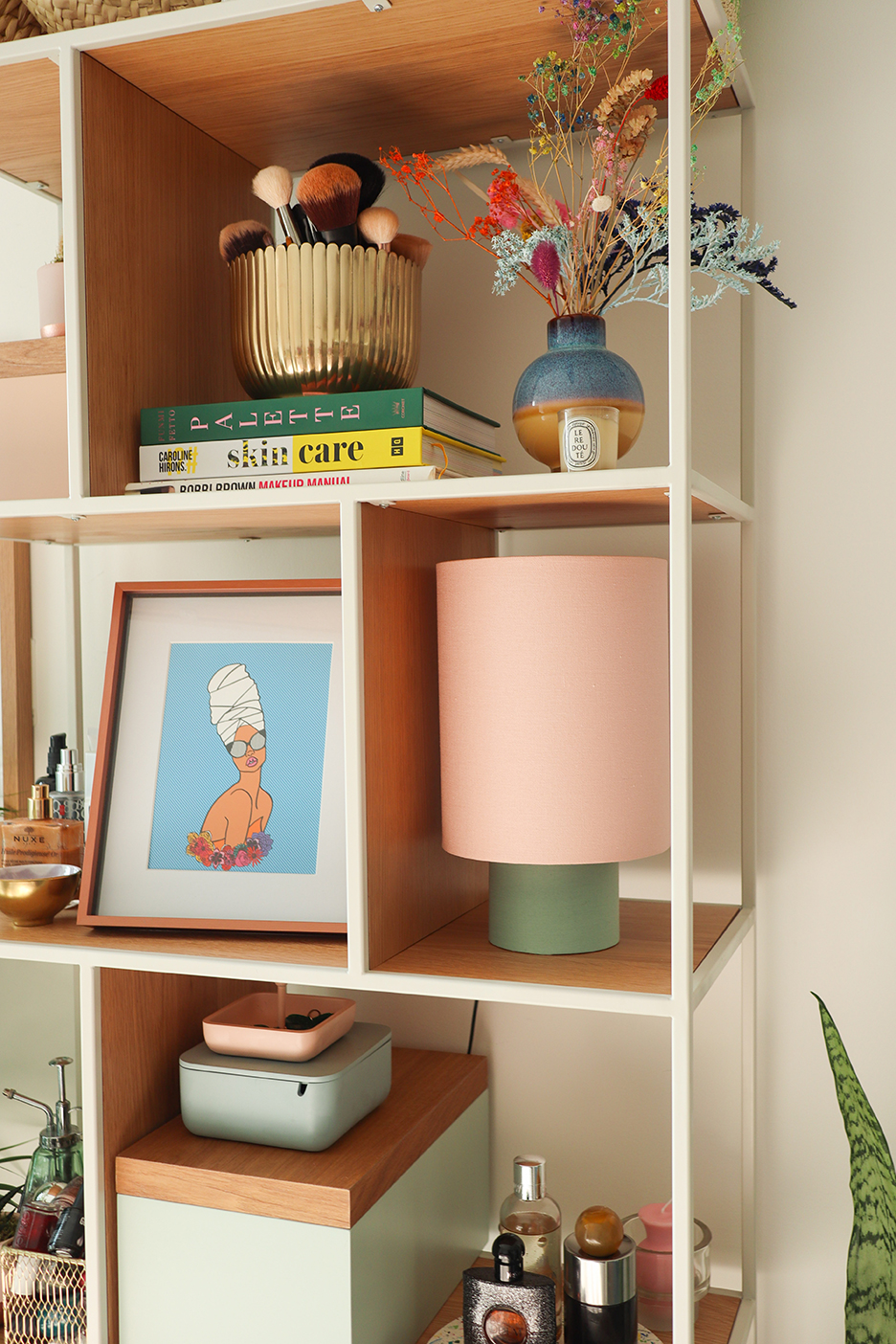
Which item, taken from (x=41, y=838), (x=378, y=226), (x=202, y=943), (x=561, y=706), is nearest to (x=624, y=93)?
(x=378, y=226)

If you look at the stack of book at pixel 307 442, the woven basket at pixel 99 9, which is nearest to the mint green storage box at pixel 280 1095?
the stack of book at pixel 307 442

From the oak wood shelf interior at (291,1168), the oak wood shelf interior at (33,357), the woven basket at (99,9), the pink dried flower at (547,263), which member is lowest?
the oak wood shelf interior at (291,1168)

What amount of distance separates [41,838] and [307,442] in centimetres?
53

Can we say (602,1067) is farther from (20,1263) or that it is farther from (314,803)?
(20,1263)

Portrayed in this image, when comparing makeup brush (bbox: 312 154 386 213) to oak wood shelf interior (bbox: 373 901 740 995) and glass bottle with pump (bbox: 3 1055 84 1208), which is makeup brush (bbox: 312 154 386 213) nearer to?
oak wood shelf interior (bbox: 373 901 740 995)

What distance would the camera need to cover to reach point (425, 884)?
105cm

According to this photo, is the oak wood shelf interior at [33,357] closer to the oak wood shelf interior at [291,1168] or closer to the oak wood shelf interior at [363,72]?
the oak wood shelf interior at [363,72]

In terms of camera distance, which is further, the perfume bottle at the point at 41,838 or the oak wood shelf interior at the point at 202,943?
the perfume bottle at the point at 41,838

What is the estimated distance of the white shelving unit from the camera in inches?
32.0

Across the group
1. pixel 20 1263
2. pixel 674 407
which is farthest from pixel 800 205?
pixel 20 1263

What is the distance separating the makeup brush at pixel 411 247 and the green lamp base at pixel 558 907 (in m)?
0.62

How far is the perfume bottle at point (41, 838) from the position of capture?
3.90ft

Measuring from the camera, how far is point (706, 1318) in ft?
3.68

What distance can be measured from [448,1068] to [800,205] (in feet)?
3.33
